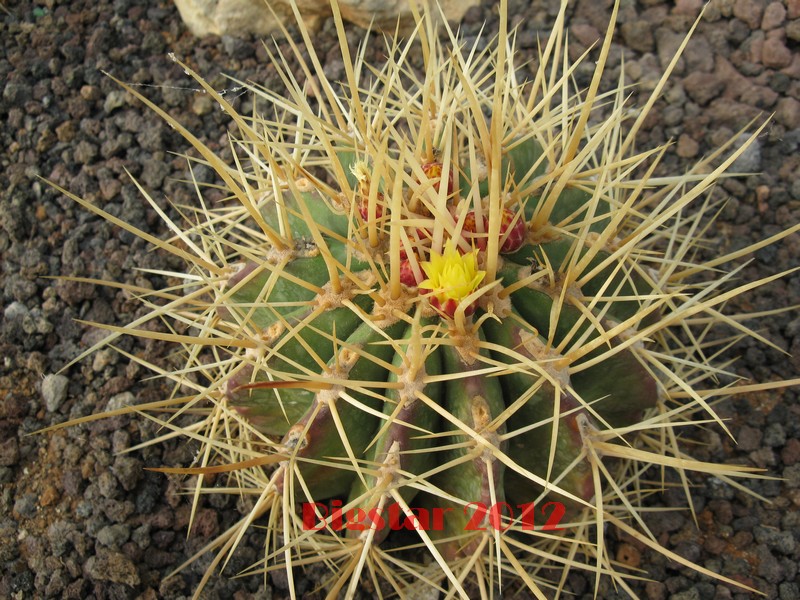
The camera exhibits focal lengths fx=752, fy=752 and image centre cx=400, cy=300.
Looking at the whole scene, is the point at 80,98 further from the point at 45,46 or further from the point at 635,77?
the point at 635,77

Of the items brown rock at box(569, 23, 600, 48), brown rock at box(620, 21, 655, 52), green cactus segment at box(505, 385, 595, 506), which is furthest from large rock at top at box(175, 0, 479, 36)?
green cactus segment at box(505, 385, 595, 506)

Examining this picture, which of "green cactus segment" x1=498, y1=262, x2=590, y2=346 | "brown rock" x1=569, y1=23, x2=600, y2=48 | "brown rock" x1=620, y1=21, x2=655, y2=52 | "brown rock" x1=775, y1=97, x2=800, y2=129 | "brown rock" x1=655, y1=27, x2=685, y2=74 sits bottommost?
"brown rock" x1=775, y1=97, x2=800, y2=129

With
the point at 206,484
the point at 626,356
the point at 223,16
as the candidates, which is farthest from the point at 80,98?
the point at 626,356

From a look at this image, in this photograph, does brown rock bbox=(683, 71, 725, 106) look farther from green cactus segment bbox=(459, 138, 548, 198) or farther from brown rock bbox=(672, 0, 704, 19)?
green cactus segment bbox=(459, 138, 548, 198)

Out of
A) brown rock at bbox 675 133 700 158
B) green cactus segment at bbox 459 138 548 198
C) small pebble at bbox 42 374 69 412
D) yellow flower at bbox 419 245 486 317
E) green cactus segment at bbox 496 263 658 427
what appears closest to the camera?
yellow flower at bbox 419 245 486 317

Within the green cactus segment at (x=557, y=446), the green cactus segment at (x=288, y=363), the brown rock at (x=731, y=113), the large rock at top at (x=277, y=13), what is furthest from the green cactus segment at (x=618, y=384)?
the large rock at top at (x=277, y=13)

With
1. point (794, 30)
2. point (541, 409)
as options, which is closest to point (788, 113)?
point (794, 30)

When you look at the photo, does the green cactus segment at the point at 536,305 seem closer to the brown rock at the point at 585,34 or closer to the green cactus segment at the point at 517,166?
the green cactus segment at the point at 517,166
